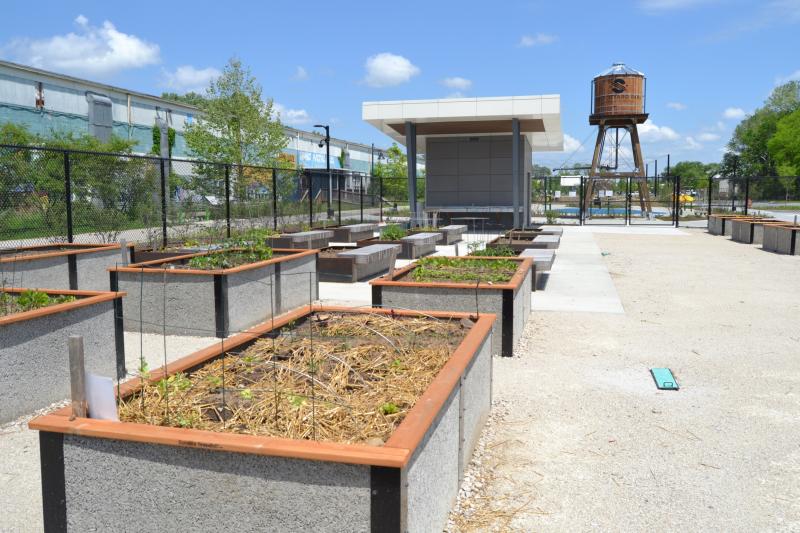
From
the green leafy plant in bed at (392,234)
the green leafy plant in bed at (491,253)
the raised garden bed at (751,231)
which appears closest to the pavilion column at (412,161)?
the green leafy plant in bed at (392,234)

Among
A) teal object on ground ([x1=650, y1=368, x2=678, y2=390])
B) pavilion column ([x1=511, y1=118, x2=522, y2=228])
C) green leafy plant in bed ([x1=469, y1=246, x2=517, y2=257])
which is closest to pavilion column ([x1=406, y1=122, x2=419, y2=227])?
pavilion column ([x1=511, y1=118, x2=522, y2=228])

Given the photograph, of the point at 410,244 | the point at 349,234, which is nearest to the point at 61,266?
the point at 410,244

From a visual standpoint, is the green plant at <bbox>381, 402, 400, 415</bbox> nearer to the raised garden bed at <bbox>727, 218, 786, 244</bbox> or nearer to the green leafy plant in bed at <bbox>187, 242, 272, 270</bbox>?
the green leafy plant in bed at <bbox>187, 242, 272, 270</bbox>

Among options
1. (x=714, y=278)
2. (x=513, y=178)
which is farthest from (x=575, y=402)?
(x=513, y=178)

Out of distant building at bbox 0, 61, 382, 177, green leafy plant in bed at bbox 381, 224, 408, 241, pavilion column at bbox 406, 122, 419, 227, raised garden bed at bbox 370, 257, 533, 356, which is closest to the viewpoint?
raised garden bed at bbox 370, 257, 533, 356

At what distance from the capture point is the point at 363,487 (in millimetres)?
2738

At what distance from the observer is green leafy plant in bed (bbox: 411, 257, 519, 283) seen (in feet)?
28.7

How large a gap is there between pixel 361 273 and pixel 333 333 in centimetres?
807

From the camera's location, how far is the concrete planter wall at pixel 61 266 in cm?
934

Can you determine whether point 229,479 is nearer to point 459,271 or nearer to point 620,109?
point 459,271

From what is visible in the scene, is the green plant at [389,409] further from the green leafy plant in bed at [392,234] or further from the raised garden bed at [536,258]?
the green leafy plant in bed at [392,234]

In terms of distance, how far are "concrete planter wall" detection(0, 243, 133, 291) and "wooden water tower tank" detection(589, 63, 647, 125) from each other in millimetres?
36499

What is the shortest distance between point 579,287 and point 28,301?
30.2ft

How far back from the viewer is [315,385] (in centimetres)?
410
